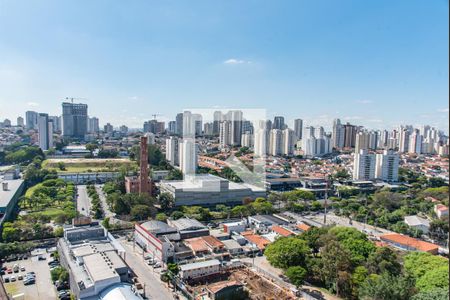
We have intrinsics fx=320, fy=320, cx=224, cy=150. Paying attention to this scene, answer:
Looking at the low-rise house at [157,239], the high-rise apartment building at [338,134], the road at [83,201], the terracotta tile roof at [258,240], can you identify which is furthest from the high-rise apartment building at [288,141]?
the low-rise house at [157,239]

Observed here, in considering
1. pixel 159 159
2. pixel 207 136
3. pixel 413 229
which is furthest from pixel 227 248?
pixel 207 136

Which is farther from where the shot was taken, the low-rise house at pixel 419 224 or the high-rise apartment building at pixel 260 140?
the high-rise apartment building at pixel 260 140

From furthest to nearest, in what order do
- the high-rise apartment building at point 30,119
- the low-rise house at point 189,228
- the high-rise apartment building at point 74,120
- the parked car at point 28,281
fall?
the high-rise apartment building at point 30,119 < the high-rise apartment building at point 74,120 < the low-rise house at point 189,228 < the parked car at point 28,281

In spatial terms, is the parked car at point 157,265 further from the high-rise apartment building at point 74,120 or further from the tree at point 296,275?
the high-rise apartment building at point 74,120

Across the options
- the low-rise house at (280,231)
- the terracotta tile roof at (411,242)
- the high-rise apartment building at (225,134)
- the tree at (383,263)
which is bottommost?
the terracotta tile roof at (411,242)

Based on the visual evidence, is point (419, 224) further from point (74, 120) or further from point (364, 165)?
point (74, 120)

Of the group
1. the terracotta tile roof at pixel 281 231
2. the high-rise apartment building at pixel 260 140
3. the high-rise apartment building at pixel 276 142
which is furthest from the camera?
the high-rise apartment building at pixel 276 142

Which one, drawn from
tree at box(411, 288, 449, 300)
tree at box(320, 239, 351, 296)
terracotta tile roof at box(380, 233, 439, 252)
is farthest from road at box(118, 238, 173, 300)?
terracotta tile roof at box(380, 233, 439, 252)

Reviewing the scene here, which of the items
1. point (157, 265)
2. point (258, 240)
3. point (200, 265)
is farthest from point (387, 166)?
point (157, 265)
